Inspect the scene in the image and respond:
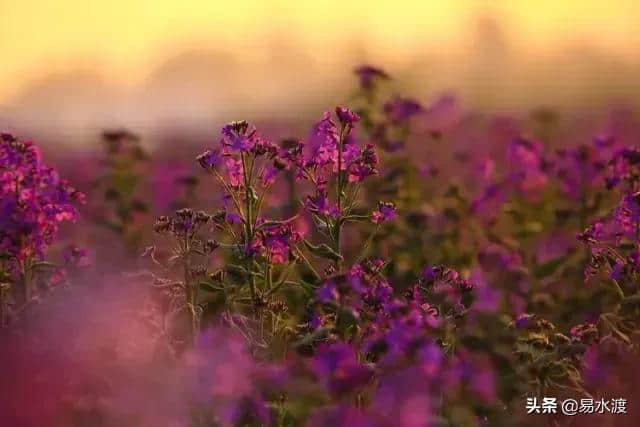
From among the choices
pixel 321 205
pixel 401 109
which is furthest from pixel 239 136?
pixel 401 109

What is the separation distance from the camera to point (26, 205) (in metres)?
2.08

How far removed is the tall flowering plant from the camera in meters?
2.05

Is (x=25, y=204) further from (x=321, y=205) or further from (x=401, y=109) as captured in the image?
(x=401, y=109)

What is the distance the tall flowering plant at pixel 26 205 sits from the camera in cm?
205

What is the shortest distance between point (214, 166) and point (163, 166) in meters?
0.67

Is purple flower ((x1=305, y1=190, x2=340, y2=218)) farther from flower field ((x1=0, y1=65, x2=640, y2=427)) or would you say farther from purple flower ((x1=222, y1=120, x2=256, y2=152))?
purple flower ((x1=222, y1=120, x2=256, y2=152))

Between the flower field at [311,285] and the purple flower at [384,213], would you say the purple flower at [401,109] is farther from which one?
the purple flower at [384,213]

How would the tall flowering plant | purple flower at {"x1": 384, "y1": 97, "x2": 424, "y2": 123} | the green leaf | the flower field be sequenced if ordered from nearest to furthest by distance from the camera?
the flower field
the green leaf
the tall flowering plant
purple flower at {"x1": 384, "y1": 97, "x2": 424, "y2": 123}

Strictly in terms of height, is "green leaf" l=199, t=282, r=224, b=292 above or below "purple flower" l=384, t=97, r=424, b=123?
below

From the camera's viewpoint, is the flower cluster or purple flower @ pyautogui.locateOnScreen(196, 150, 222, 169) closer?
purple flower @ pyautogui.locateOnScreen(196, 150, 222, 169)

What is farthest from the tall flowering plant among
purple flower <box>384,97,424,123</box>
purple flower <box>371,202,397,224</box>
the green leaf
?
purple flower <box>384,97,424,123</box>

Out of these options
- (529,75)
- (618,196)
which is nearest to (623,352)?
(618,196)

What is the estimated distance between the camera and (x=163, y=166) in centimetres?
254

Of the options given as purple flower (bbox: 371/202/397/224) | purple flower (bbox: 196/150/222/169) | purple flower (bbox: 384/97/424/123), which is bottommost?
purple flower (bbox: 371/202/397/224)
